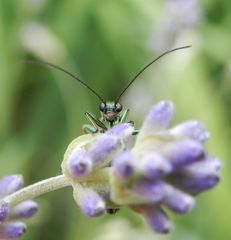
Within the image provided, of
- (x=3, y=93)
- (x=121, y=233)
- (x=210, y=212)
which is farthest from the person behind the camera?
(x=3, y=93)

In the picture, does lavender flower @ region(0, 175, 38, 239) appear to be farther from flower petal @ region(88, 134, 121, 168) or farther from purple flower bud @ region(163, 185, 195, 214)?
purple flower bud @ region(163, 185, 195, 214)

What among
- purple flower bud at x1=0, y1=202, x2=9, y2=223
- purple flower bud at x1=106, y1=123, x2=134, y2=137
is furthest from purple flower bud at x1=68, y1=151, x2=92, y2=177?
purple flower bud at x1=0, y1=202, x2=9, y2=223

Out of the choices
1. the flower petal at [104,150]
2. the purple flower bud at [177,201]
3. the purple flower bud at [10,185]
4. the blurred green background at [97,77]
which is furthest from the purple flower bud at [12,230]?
the blurred green background at [97,77]

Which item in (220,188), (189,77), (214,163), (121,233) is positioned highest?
(189,77)

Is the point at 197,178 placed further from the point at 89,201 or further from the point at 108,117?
the point at 108,117

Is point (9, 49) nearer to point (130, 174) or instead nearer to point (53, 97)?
point (53, 97)

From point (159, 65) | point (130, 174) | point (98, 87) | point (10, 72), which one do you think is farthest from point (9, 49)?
point (130, 174)

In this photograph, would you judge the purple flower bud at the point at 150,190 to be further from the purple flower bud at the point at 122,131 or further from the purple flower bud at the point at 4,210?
the purple flower bud at the point at 4,210
